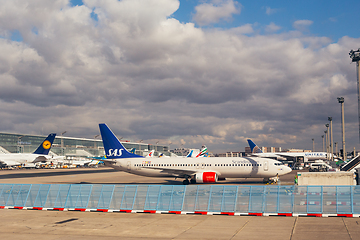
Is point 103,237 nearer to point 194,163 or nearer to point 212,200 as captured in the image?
point 212,200

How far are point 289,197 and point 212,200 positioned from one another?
18.7ft

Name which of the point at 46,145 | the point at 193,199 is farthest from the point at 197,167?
the point at 46,145

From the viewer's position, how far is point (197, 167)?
1793 inches

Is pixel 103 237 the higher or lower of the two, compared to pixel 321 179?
lower

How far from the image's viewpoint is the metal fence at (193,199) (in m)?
21.5

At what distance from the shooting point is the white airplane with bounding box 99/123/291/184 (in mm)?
43938

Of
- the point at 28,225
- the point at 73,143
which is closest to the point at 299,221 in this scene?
the point at 28,225

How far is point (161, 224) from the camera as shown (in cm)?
1966

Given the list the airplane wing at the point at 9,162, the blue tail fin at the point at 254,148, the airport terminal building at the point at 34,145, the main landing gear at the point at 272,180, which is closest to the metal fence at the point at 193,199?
the main landing gear at the point at 272,180

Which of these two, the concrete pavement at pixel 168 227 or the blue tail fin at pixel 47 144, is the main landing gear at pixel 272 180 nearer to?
the concrete pavement at pixel 168 227

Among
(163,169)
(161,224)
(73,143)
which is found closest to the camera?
(161,224)

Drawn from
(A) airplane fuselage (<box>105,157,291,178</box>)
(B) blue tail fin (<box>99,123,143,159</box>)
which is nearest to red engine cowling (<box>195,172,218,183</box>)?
(A) airplane fuselage (<box>105,157,291,178</box>)

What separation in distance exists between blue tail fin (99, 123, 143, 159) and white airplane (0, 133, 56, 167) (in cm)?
5817

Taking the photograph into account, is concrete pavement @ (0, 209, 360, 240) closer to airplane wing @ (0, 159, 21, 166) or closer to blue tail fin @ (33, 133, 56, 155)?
blue tail fin @ (33, 133, 56, 155)
